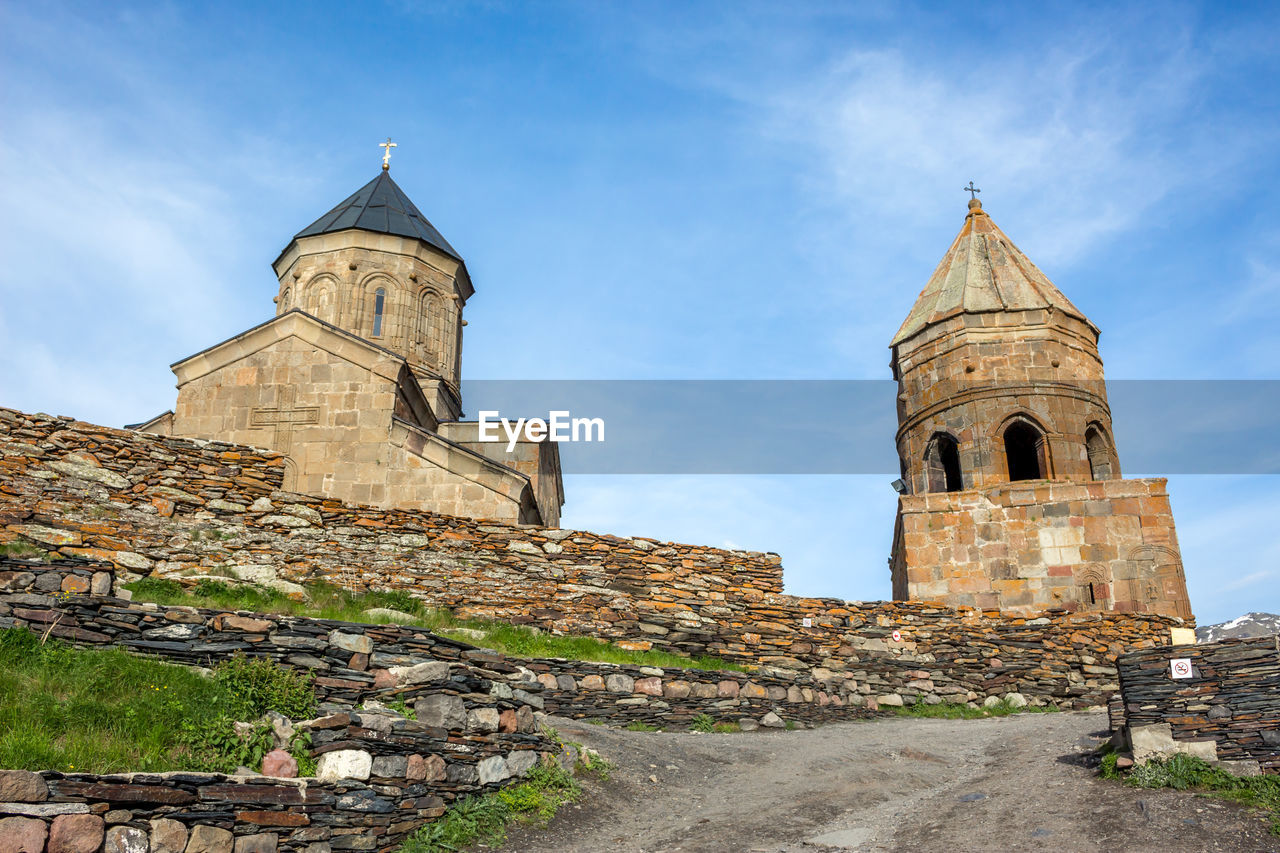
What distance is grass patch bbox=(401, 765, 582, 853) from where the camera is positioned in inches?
256

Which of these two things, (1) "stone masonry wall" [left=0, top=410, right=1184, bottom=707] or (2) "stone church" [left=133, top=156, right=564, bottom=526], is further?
(2) "stone church" [left=133, top=156, right=564, bottom=526]

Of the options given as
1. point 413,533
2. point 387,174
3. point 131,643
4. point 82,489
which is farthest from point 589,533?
point 387,174

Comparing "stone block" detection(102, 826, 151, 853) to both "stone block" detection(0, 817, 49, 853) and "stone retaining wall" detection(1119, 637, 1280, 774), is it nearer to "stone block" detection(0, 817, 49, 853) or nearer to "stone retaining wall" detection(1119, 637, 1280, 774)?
"stone block" detection(0, 817, 49, 853)

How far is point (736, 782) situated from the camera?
858cm

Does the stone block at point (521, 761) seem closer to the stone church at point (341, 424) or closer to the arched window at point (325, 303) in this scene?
the stone church at point (341, 424)

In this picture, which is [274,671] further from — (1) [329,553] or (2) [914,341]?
(2) [914,341]

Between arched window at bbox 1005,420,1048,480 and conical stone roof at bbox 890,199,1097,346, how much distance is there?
2.00 metres

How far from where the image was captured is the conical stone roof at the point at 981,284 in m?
18.6

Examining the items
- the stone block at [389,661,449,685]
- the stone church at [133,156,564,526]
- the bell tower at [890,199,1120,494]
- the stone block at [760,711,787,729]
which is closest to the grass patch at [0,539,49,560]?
the stone block at [389,661,449,685]

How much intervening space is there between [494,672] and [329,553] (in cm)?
371

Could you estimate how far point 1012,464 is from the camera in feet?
63.6

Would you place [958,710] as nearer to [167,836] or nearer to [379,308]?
[167,836]

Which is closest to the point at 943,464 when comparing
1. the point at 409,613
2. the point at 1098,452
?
the point at 1098,452

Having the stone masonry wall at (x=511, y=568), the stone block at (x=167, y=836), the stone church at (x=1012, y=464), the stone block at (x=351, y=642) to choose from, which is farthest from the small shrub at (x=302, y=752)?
the stone church at (x=1012, y=464)
